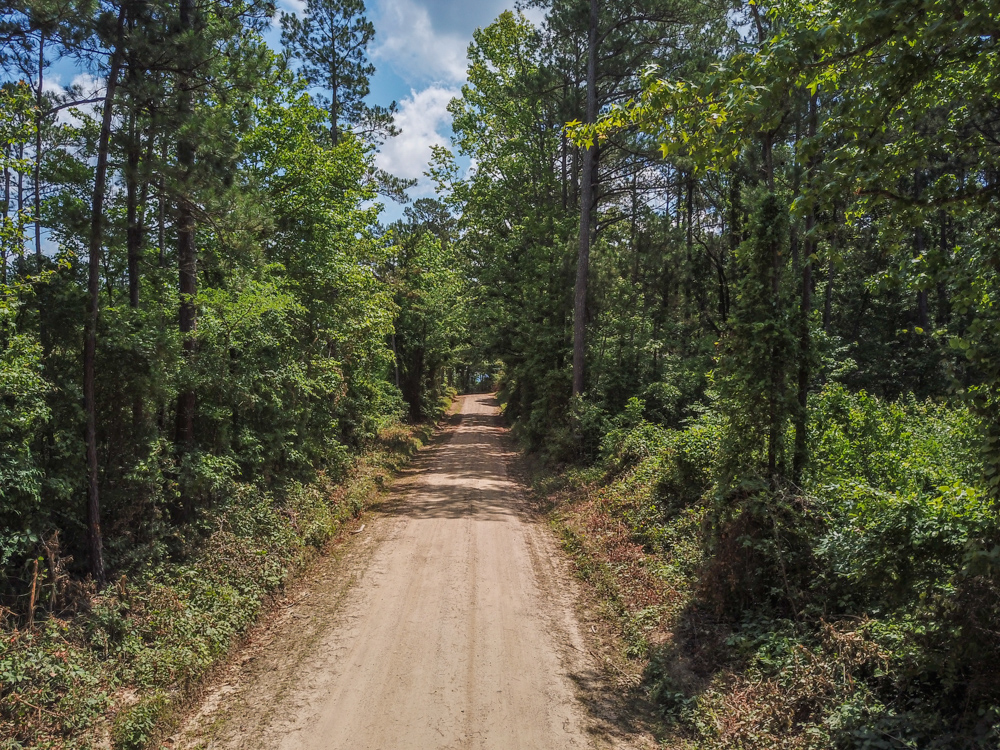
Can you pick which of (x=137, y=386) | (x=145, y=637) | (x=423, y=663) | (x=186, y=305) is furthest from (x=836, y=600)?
(x=186, y=305)

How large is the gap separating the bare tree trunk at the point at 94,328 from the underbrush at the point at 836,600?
631 centimetres

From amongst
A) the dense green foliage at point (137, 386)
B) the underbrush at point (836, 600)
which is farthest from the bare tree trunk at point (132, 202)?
the underbrush at point (836, 600)

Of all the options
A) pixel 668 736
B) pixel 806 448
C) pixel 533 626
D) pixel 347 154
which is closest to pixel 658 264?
pixel 347 154

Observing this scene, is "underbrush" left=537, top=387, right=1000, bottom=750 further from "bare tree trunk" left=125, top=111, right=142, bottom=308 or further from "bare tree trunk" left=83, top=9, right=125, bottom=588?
"bare tree trunk" left=125, top=111, right=142, bottom=308

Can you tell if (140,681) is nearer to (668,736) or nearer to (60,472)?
(60,472)

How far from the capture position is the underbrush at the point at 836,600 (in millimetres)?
4395

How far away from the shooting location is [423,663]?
6434 millimetres

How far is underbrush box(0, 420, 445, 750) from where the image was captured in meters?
4.95

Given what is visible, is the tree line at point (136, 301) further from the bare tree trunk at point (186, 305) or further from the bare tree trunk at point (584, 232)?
the bare tree trunk at point (584, 232)

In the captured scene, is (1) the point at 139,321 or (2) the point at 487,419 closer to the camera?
(1) the point at 139,321

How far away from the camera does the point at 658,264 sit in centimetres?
2277

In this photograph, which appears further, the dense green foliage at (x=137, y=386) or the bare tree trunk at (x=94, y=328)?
the bare tree trunk at (x=94, y=328)

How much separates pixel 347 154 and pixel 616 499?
1070cm

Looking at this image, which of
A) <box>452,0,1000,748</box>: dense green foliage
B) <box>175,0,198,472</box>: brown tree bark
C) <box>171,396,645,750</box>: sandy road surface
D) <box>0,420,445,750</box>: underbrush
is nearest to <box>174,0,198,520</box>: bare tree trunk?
<box>175,0,198,472</box>: brown tree bark
